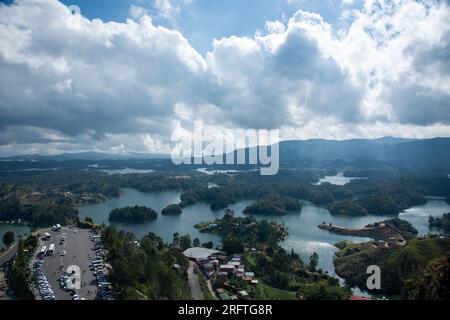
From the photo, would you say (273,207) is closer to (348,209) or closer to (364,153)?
(348,209)

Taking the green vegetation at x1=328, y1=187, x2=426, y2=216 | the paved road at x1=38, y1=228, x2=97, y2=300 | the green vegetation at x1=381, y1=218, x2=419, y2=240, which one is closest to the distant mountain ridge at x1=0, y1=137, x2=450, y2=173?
the green vegetation at x1=328, y1=187, x2=426, y2=216

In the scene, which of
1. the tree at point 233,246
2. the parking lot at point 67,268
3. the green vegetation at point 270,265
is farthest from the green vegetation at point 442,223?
A: the parking lot at point 67,268

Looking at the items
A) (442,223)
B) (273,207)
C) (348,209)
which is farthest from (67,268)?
(348,209)

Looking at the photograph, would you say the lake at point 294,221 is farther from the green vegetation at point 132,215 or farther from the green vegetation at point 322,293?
the green vegetation at point 322,293

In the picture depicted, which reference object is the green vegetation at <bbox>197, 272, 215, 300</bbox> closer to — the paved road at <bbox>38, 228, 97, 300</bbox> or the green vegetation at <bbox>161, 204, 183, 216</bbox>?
the paved road at <bbox>38, 228, 97, 300</bbox>
